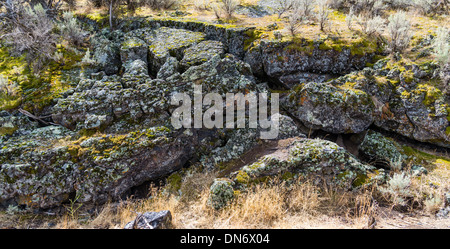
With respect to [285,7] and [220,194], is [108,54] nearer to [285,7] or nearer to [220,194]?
[220,194]

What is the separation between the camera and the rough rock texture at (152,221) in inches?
161

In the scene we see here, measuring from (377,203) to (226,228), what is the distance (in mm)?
3161

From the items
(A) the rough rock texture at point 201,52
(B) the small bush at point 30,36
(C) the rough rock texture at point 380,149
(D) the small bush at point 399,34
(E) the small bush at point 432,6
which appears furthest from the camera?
(E) the small bush at point 432,6

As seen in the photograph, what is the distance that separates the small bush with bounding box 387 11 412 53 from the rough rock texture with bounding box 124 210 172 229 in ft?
26.7

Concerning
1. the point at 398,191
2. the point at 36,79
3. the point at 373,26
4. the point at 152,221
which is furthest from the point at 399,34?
the point at 36,79

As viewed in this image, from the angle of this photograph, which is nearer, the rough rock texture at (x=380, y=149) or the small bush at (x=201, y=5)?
the rough rock texture at (x=380, y=149)

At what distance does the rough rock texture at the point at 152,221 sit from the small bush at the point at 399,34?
8142 millimetres

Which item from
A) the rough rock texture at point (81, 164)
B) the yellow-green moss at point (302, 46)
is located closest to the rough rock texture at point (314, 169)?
the rough rock texture at point (81, 164)

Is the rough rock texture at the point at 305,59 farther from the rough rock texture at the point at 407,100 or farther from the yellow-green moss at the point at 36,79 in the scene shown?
the yellow-green moss at the point at 36,79

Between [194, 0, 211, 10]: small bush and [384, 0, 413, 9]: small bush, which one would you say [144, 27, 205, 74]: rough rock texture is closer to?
[194, 0, 211, 10]: small bush

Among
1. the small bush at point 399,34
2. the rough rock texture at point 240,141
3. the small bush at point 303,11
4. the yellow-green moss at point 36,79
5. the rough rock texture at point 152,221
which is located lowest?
the rough rock texture at point 152,221

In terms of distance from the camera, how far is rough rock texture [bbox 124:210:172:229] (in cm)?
409

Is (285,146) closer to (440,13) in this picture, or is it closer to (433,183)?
(433,183)

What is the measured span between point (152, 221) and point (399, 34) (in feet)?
28.8
